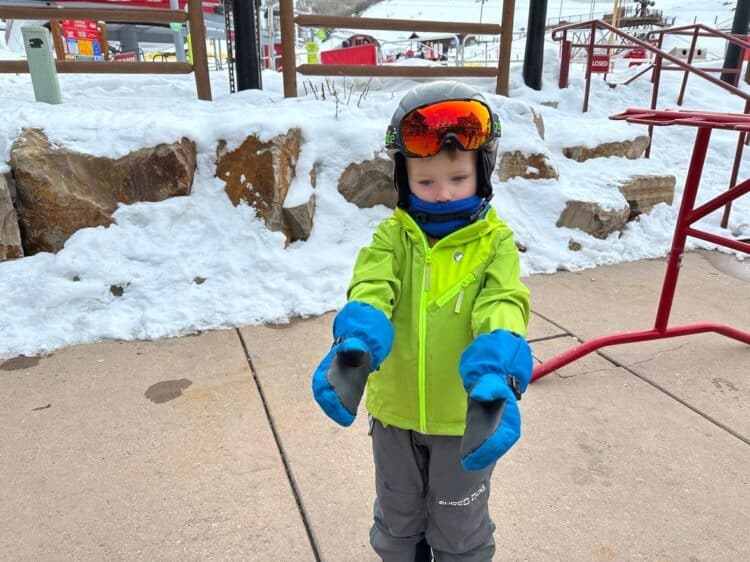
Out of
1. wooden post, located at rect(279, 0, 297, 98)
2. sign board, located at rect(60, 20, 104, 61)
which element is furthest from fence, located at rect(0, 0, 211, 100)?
sign board, located at rect(60, 20, 104, 61)

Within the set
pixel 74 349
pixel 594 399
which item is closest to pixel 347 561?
pixel 594 399

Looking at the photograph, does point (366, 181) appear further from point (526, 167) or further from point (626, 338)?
point (626, 338)

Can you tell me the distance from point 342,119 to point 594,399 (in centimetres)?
313

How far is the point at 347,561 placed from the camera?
193 cm

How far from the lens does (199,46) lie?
16.9 ft

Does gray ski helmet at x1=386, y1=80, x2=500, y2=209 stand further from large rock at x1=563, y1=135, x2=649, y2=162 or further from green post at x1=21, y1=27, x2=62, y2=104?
large rock at x1=563, y1=135, x2=649, y2=162

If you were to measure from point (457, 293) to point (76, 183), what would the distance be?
334 centimetres

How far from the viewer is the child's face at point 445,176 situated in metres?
1.47

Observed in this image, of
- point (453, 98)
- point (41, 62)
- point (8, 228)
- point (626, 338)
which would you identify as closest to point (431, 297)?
point (453, 98)

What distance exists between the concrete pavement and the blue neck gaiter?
114 centimetres

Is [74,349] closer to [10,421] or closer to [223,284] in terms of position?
[10,421]

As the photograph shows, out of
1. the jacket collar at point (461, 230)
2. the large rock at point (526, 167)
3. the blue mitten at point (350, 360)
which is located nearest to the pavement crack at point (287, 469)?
the blue mitten at point (350, 360)

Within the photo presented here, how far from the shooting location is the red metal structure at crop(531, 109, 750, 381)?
112 inches

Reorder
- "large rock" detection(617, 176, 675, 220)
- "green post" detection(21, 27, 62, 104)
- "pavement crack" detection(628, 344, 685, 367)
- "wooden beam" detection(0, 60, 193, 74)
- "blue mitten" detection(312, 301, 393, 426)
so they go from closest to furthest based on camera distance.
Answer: "blue mitten" detection(312, 301, 393, 426), "pavement crack" detection(628, 344, 685, 367), "green post" detection(21, 27, 62, 104), "wooden beam" detection(0, 60, 193, 74), "large rock" detection(617, 176, 675, 220)
